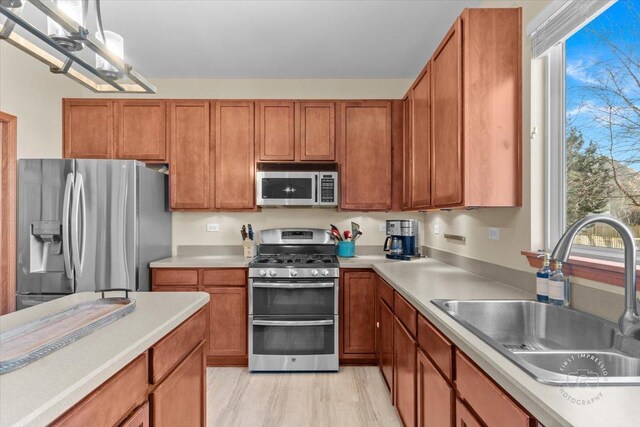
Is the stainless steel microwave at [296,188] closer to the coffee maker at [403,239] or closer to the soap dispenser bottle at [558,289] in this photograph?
the coffee maker at [403,239]

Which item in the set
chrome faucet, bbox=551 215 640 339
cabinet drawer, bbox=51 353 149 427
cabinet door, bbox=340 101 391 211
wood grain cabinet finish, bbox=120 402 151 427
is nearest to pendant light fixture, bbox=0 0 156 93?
cabinet drawer, bbox=51 353 149 427

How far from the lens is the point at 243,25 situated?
2666mm

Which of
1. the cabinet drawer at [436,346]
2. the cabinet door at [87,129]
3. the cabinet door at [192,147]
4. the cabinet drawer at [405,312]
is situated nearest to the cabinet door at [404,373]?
the cabinet drawer at [405,312]

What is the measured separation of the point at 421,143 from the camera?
2.71 meters

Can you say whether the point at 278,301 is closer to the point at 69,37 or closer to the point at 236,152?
the point at 236,152

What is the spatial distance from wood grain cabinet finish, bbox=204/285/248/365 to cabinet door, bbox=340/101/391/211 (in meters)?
1.31

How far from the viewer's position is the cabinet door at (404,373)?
1905mm

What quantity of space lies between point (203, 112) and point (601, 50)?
2.98 m

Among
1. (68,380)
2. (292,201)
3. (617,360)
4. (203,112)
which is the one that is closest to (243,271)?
(292,201)

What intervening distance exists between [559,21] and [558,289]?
1188 mm

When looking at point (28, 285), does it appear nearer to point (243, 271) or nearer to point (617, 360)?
point (243, 271)

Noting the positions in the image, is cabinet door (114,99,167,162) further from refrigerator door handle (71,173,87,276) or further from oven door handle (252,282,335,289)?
oven door handle (252,282,335,289)

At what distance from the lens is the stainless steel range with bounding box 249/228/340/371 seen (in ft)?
9.91

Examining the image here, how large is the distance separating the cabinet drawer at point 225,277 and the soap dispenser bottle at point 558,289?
2300mm
